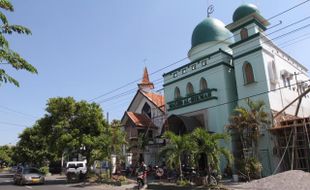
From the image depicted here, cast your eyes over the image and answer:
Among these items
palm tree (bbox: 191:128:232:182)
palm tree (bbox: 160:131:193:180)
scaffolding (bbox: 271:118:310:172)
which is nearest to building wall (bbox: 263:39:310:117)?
scaffolding (bbox: 271:118:310:172)

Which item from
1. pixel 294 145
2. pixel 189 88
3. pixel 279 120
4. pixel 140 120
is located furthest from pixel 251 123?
pixel 140 120

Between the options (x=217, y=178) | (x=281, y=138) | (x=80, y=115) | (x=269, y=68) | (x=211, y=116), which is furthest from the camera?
(x=80, y=115)

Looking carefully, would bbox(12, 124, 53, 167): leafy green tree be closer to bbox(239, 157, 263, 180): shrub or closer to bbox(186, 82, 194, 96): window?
bbox(186, 82, 194, 96): window

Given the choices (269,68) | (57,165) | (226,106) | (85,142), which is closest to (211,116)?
(226,106)

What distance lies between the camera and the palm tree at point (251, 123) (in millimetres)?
20453

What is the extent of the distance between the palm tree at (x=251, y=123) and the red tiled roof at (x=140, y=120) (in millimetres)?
12290

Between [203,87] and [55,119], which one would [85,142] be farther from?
[203,87]

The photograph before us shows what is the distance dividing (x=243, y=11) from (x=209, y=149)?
15024 mm

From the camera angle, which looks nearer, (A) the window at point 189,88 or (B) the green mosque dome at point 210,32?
(A) the window at point 189,88

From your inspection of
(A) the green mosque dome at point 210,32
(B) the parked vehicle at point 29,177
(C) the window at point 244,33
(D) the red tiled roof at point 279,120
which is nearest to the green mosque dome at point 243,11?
(C) the window at point 244,33

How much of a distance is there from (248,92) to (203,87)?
15.0 ft

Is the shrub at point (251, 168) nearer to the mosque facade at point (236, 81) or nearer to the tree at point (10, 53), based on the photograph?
the mosque facade at point (236, 81)

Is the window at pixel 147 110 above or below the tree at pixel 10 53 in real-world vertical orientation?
above

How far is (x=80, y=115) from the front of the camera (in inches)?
1079
